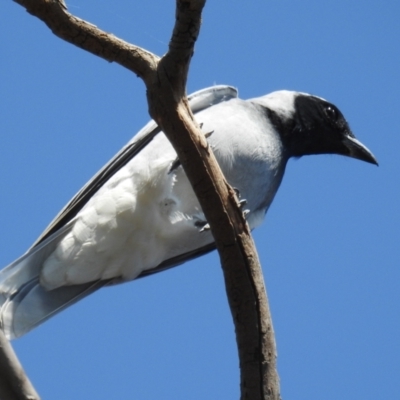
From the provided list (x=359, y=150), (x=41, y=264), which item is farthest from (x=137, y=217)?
(x=359, y=150)

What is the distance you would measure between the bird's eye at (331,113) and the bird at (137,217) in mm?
942

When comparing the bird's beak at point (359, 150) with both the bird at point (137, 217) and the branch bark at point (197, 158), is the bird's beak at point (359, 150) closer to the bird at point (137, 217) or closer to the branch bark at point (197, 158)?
the bird at point (137, 217)

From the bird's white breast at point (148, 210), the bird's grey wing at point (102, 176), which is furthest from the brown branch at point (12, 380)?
the bird's grey wing at point (102, 176)

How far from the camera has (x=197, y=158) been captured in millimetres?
2955

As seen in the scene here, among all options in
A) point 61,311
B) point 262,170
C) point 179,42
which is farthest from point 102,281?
point 179,42

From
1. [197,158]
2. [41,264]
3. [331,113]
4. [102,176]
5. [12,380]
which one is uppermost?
[331,113]

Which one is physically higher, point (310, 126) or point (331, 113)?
point (331, 113)

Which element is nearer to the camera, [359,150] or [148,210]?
[148,210]

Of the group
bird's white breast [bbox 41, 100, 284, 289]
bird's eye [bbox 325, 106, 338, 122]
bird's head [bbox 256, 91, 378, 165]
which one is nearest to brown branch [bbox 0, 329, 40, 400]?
bird's white breast [bbox 41, 100, 284, 289]

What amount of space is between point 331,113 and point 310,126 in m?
0.32

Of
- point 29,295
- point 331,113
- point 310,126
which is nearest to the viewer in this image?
point 29,295

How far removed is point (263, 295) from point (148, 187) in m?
1.49

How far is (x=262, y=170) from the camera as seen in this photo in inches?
184

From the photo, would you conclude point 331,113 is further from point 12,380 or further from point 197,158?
point 12,380
